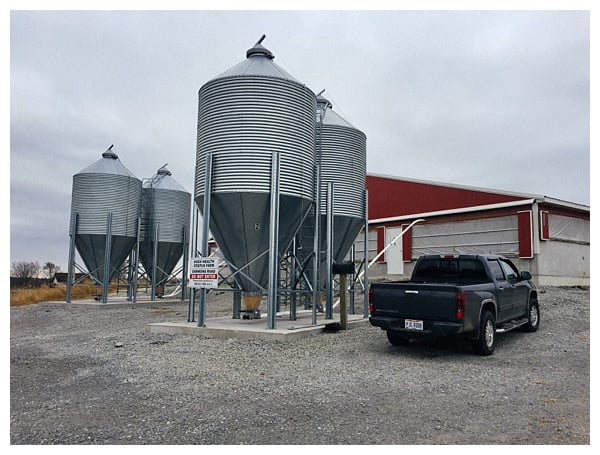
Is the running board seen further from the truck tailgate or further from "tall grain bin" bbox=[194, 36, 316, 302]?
"tall grain bin" bbox=[194, 36, 316, 302]

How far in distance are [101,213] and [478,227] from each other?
16974 mm

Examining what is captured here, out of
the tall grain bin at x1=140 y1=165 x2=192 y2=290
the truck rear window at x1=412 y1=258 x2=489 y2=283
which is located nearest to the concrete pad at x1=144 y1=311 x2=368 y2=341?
the truck rear window at x1=412 y1=258 x2=489 y2=283

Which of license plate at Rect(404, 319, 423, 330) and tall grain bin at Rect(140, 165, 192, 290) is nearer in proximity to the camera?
license plate at Rect(404, 319, 423, 330)

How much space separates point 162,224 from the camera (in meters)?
25.7

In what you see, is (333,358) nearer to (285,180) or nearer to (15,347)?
(285,180)

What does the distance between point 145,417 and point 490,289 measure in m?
6.68

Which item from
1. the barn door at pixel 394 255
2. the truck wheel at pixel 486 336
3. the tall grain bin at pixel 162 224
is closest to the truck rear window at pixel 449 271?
the truck wheel at pixel 486 336

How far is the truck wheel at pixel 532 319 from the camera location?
11484mm

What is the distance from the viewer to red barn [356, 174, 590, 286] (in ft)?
66.9

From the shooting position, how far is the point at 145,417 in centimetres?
566

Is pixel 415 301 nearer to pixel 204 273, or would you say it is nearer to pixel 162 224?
pixel 204 273

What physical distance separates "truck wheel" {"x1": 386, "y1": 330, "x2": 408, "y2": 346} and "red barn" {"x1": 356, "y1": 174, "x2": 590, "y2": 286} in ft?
40.8

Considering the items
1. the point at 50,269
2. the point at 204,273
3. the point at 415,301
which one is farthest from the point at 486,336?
the point at 50,269
